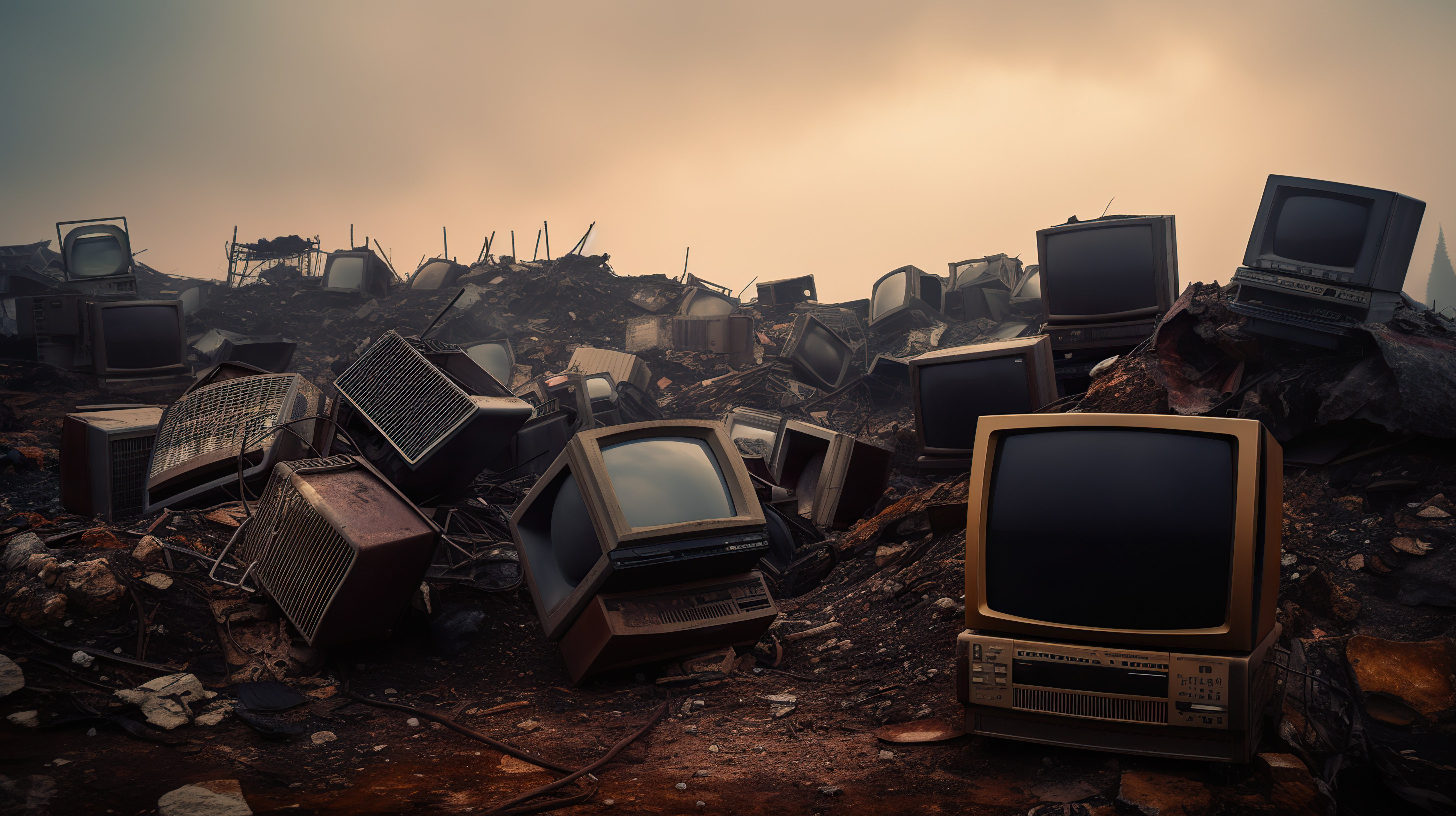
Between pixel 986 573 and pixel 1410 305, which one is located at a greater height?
pixel 1410 305

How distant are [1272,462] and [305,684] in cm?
364

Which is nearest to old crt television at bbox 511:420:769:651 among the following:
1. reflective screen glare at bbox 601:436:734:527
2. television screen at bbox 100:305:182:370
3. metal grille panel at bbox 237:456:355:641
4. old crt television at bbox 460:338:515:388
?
reflective screen glare at bbox 601:436:734:527

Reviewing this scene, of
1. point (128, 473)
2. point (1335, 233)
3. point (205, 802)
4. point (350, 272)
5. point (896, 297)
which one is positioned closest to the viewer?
point (205, 802)

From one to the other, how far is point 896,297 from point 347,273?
12.3 m

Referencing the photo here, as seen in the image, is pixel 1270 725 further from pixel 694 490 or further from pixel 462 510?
pixel 462 510

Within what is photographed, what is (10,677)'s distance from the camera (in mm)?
2709

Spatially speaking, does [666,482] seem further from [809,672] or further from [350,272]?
[350,272]

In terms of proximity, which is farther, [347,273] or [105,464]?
[347,273]

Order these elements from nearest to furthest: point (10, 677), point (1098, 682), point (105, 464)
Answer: point (1098, 682) → point (10, 677) → point (105, 464)

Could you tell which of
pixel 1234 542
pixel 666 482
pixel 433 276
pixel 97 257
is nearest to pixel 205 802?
pixel 666 482

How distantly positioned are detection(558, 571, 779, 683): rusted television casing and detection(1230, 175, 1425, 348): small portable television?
3.54 m

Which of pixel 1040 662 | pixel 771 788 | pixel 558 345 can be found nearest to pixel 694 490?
pixel 771 788

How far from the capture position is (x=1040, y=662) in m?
2.33

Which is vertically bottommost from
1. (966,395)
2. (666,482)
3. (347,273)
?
(666,482)
